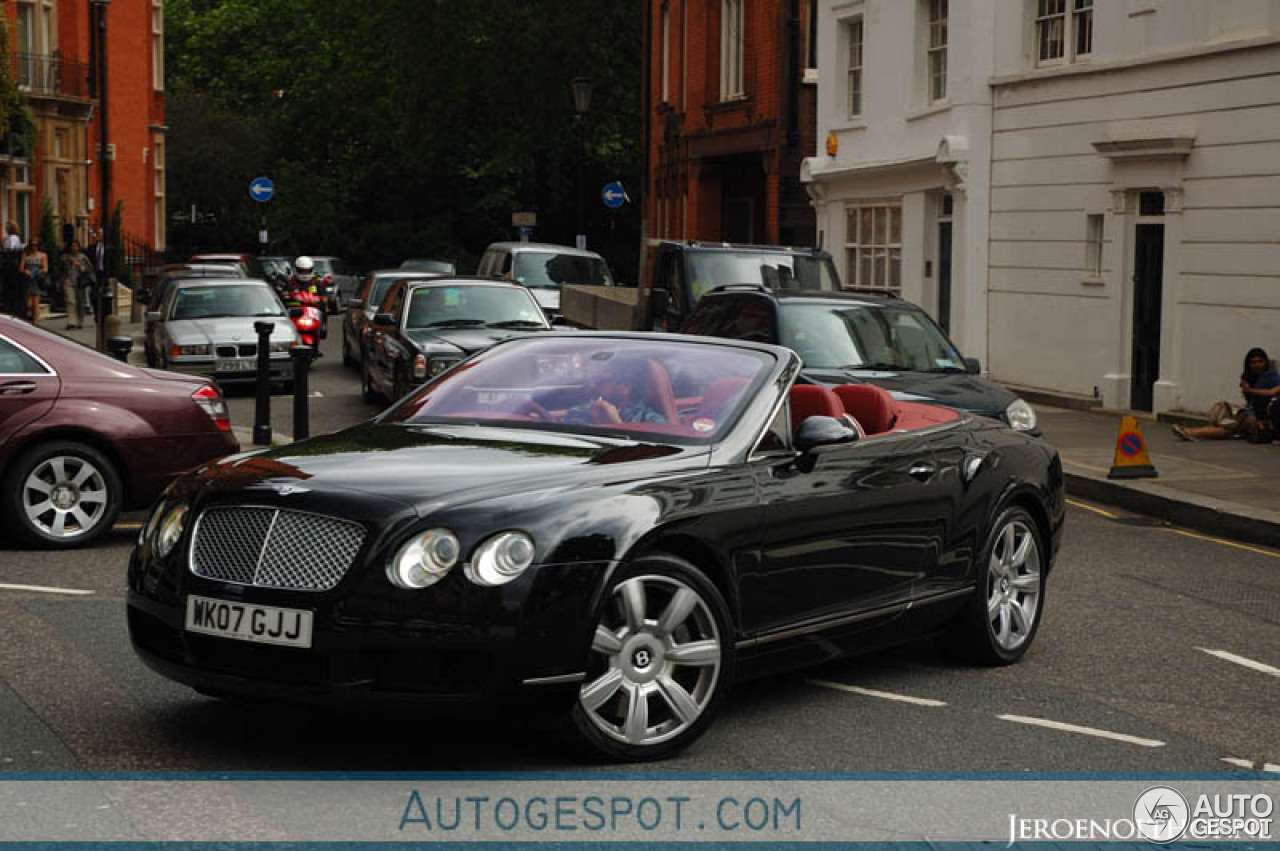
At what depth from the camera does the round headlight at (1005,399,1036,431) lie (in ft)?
45.1

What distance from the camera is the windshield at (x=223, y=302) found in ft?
81.7

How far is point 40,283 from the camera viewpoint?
36156mm

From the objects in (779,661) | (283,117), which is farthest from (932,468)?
(283,117)

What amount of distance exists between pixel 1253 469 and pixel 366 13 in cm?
4776

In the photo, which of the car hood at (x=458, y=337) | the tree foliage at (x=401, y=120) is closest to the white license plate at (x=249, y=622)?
the car hood at (x=458, y=337)

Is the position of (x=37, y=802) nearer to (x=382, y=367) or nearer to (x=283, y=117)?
(x=382, y=367)

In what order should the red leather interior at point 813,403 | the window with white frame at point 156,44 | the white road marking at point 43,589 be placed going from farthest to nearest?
the window with white frame at point 156,44 < the white road marking at point 43,589 < the red leather interior at point 813,403

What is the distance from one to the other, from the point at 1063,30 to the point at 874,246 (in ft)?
23.0

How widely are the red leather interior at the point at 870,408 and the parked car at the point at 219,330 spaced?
1561 cm

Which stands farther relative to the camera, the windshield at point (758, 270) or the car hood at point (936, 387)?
the windshield at point (758, 270)

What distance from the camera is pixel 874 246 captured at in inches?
1235

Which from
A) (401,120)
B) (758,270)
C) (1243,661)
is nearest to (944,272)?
(758,270)

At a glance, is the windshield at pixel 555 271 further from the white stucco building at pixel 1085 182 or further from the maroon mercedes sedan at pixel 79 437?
the maroon mercedes sedan at pixel 79 437

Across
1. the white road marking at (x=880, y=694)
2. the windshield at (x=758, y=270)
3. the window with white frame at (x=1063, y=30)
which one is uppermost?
the window with white frame at (x=1063, y=30)
